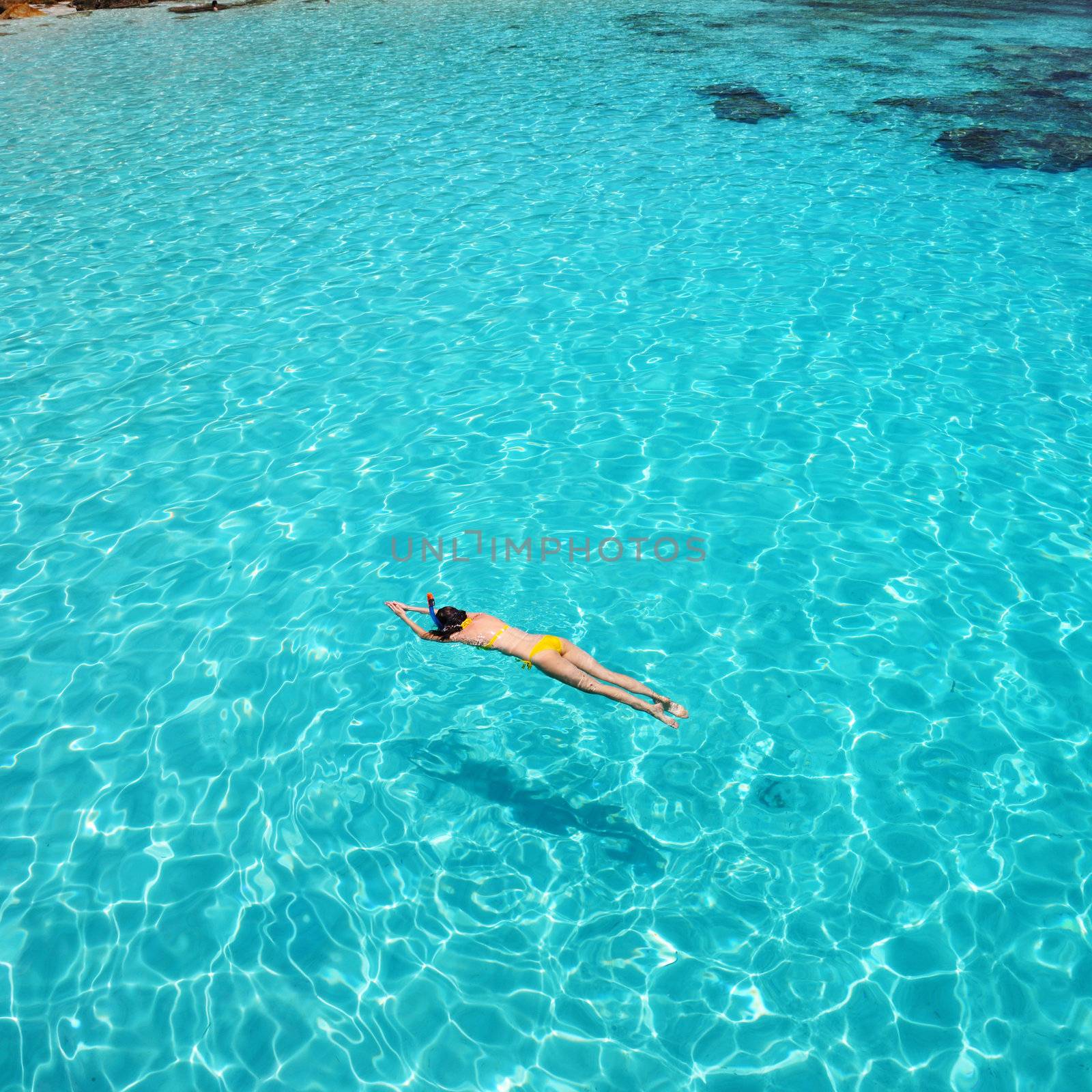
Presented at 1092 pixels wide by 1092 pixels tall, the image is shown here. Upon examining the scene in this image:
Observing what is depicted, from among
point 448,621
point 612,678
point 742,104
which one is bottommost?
point 742,104

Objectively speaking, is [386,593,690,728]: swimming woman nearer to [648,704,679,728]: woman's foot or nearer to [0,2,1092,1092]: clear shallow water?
[648,704,679,728]: woman's foot

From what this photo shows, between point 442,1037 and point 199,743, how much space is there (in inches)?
115

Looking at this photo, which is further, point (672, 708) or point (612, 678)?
point (612, 678)

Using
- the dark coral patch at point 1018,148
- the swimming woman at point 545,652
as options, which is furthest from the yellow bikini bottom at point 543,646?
the dark coral patch at point 1018,148

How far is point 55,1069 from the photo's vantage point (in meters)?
4.90

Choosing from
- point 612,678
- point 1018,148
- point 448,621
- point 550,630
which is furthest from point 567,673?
point 1018,148

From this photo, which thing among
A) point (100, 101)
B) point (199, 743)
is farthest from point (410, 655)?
point (100, 101)

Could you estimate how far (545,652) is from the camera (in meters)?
6.38

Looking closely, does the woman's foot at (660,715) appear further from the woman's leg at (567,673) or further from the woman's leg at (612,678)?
the woman's leg at (567,673)

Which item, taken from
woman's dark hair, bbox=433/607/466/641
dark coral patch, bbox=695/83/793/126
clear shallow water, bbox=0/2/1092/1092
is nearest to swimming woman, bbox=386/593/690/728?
woman's dark hair, bbox=433/607/466/641

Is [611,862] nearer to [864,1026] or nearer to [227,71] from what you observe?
[864,1026]

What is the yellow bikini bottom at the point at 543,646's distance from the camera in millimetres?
6395

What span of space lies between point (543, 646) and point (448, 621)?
742 mm

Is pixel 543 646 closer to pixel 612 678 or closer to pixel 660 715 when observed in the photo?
pixel 612 678
